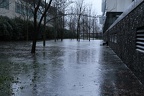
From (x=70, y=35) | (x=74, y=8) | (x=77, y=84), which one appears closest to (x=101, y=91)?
(x=77, y=84)

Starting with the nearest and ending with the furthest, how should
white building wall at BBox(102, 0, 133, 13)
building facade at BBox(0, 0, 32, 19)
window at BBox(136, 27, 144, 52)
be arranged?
window at BBox(136, 27, 144, 52) → white building wall at BBox(102, 0, 133, 13) → building facade at BBox(0, 0, 32, 19)

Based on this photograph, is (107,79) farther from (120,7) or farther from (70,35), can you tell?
(70,35)

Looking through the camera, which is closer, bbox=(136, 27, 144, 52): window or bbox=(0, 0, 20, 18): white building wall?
bbox=(136, 27, 144, 52): window

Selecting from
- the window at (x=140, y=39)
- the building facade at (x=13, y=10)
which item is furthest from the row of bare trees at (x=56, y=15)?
the window at (x=140, y=39)

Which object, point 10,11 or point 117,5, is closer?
point 117,5

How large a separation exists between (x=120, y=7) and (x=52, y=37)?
30.8 meters

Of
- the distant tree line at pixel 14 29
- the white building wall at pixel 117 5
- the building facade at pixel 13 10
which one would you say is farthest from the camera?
the building facade at pixel 13 10

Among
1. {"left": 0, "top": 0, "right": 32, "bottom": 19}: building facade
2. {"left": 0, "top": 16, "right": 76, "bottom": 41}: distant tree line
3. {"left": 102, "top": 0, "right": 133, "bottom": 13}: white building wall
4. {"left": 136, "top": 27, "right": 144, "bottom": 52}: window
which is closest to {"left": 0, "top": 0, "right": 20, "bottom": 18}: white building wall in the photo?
{"left": 0, "top": 0, "right": 32, "bottom": 19}: building facade

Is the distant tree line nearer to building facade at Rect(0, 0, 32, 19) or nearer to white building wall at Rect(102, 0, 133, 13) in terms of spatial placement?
building facade at Rect(0, 0, 32, 19)

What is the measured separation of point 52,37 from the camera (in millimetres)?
67750

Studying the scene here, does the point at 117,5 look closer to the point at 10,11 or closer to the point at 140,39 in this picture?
the point at 10,11

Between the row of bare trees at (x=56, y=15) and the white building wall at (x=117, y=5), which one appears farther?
the white building wall at (x=117, y=5)

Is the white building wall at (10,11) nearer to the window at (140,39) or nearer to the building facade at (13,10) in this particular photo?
the building facade at (13,10)

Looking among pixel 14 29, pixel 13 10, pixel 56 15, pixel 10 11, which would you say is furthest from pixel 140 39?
pixel 13 10
